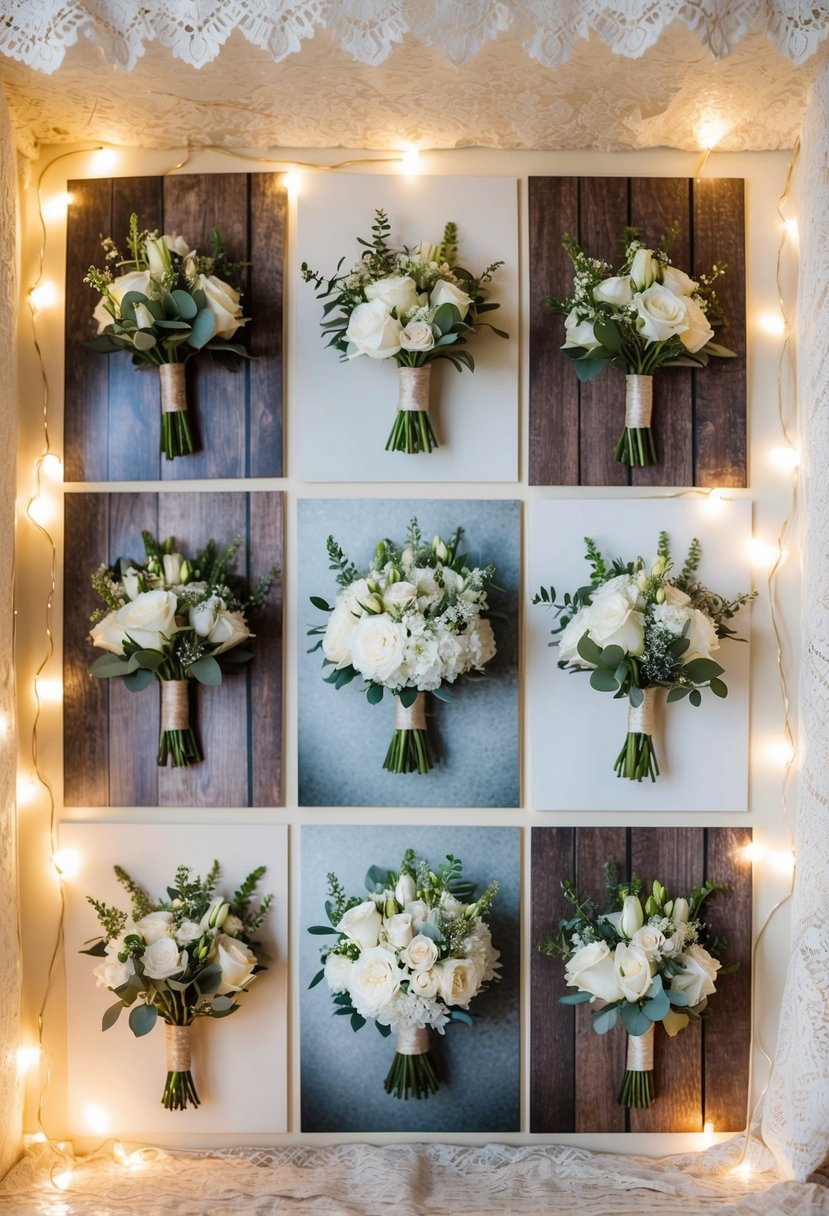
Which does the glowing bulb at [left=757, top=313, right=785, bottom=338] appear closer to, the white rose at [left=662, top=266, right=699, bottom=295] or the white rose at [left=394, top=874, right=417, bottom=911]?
the white rose at [left=662, top=266, right=699, bottom=295]

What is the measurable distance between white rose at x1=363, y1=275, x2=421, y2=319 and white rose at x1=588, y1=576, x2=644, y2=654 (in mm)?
718

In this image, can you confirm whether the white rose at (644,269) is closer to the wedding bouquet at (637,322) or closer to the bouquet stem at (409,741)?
the wedding bouquet at (637,322)

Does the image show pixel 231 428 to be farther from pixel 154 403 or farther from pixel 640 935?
pixel 640 935

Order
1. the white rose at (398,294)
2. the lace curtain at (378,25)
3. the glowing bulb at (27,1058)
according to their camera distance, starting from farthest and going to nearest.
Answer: the glowing bulb at (27,1058)
the white rose at (398,294)
the lace curtain at (378,25)

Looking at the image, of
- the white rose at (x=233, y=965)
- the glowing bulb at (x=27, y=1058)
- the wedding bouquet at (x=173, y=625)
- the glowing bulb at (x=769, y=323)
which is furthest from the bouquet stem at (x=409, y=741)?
the glowing bulb at (x=769, y=323)

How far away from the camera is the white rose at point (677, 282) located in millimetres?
1935

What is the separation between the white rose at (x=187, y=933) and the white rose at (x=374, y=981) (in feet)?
1.10

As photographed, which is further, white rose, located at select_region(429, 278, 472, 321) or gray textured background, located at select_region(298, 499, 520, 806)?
gray textured background, located at select_region(298, 499, 520, 806)

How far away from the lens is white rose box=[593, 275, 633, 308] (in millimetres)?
1928

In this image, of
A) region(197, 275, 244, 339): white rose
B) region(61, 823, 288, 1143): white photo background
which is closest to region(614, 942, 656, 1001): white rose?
region(61, 823, 288, 1143): white photo background

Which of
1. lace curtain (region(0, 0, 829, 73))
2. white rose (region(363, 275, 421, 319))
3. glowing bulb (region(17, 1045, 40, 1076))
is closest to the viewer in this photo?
lace curtain (region(0, 0, 829, 73))

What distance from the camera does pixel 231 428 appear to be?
6.75 feet

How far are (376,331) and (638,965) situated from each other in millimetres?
1378

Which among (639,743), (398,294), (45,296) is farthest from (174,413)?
(639,743)
